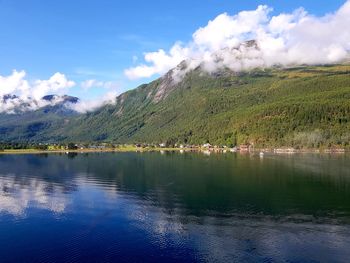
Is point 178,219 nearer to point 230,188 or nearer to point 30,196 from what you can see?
point 230,188

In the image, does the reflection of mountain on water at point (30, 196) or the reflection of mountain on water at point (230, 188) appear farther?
the reflection of mountain on water at point (30, 196)

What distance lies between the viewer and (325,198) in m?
103

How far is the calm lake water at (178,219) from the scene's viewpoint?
2431 inches

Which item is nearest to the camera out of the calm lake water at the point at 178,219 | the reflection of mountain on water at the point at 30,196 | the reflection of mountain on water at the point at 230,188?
the calm lake water at the point at 178,219

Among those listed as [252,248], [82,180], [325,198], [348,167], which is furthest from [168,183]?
[348,167]

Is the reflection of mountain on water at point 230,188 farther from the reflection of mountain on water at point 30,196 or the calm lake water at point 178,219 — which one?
the reflection of mountain on water at point 30,196

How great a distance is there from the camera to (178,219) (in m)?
81.8

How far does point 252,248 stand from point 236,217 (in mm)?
19859

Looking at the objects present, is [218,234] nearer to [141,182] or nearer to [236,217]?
[236,217]

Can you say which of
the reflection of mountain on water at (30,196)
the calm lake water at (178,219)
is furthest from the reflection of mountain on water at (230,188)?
the reflection of mountain on water at (30,196)

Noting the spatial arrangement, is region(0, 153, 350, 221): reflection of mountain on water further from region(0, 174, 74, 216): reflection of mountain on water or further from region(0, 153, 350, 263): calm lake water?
region(0, 174, 74, 216): reflection of mountain on water

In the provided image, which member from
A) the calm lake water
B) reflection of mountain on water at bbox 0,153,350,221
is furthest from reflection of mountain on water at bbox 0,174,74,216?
reflection of mountain on water at bbox 0,153,350,221

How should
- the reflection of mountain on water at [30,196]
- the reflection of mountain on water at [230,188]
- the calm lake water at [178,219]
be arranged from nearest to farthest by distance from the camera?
the calm lake water at [178,219], the reflection of mountain on water at [230,188], the reflection of mountain on water at [30,196]

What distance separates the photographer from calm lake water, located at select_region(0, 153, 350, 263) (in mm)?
61750
